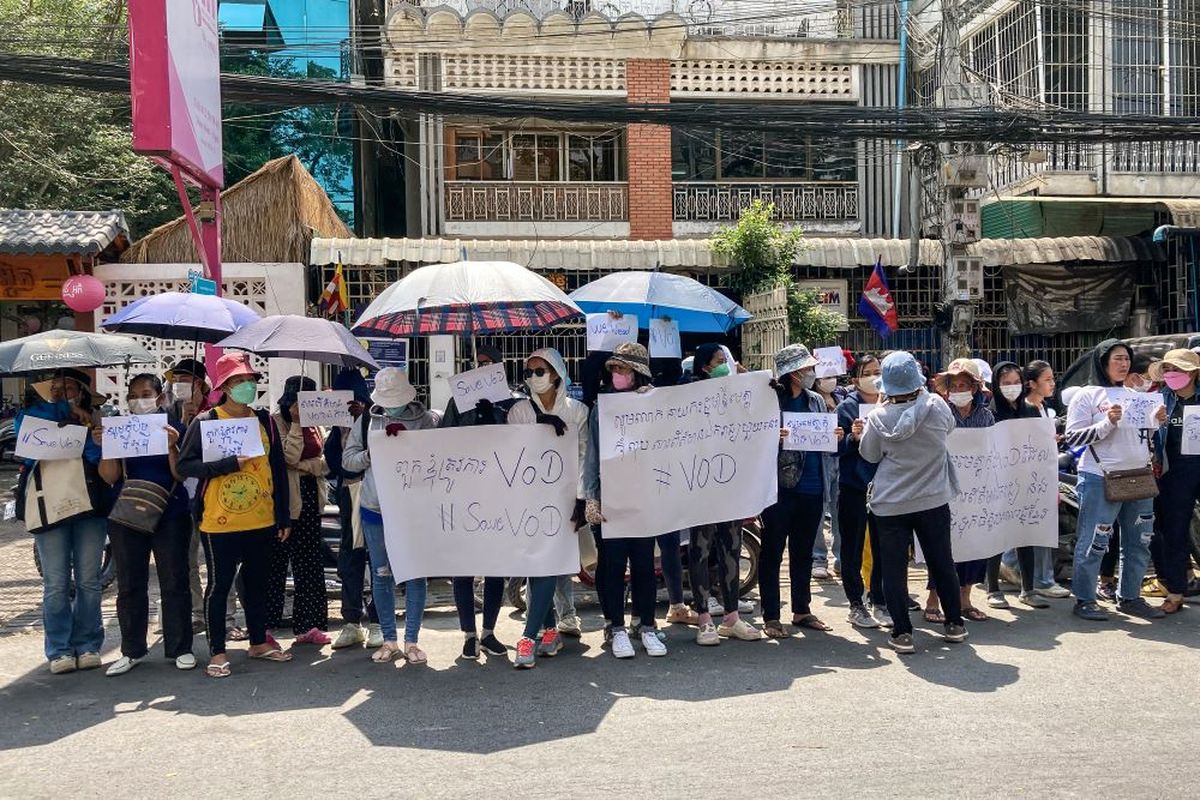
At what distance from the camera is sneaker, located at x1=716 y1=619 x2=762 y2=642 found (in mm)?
6992

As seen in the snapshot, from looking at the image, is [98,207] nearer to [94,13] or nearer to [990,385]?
[94,13]

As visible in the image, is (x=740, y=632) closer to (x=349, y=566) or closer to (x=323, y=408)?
(x=349, y=566)

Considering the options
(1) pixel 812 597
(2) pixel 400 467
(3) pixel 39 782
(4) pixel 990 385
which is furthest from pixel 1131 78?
(3) pixel 39 782

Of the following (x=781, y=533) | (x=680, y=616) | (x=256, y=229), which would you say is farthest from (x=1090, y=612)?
(x=256, y=229)

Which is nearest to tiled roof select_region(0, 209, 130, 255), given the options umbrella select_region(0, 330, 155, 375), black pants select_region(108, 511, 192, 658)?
umbrella select_region(0, 330, 155, 375)

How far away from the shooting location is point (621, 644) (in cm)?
664

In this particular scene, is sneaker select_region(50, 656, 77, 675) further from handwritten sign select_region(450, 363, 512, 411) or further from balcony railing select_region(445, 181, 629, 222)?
balcony railing select_region(445, 181, 629, 222)

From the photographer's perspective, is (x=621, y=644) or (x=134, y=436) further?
(x=621, y=644)

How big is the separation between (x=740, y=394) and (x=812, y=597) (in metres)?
2.31

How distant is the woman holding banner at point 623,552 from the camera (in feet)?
22.1

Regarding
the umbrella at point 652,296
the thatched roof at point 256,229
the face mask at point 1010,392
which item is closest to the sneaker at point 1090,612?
the face mask at point 1010,392

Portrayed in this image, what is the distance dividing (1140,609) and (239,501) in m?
6.07

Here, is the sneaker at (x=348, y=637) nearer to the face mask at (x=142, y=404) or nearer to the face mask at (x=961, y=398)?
the face mask at (x=142, y=404)

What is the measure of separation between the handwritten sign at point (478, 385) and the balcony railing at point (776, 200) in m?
13.5
